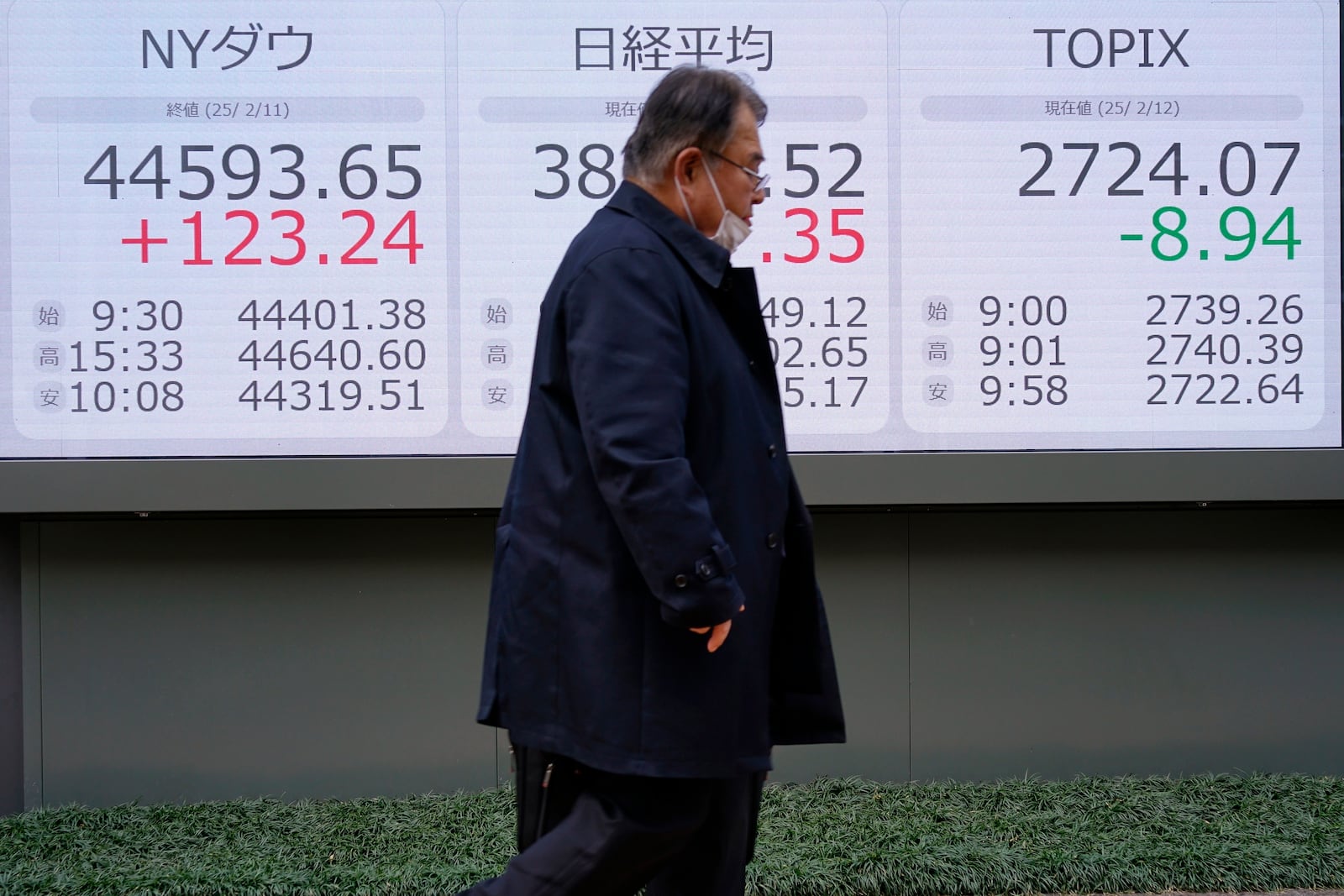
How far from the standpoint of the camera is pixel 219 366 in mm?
3746

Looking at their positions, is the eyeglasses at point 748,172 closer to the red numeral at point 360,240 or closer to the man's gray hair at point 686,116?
the man's gray hair at point 686,116

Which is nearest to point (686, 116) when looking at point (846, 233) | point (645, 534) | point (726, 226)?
point (726, 226)

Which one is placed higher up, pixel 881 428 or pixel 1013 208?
pixel 1013 208

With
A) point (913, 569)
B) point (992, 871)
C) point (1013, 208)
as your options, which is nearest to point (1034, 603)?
point (913, 569)

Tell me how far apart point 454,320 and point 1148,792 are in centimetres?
266

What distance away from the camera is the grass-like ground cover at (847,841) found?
3270mm

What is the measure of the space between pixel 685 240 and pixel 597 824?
1037 millimetres

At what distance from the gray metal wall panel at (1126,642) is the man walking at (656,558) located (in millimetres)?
1861

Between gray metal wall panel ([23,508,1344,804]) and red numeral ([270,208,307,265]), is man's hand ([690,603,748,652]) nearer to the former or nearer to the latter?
gray metal wall panel ([23,508,1344,804])

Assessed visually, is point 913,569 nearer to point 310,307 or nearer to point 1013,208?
point 1013,208

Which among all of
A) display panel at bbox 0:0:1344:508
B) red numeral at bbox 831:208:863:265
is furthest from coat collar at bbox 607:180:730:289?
red numeral at bbox 831:208:863:265

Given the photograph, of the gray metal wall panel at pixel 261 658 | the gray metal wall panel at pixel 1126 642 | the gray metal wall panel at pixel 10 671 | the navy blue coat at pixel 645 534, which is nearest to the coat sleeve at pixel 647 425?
the navy blue coat at pixel 645 534

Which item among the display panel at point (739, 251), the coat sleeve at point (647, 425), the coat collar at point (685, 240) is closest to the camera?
the coat sleeve at point (647, 425)

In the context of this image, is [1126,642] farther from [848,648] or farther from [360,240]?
[360,240]
